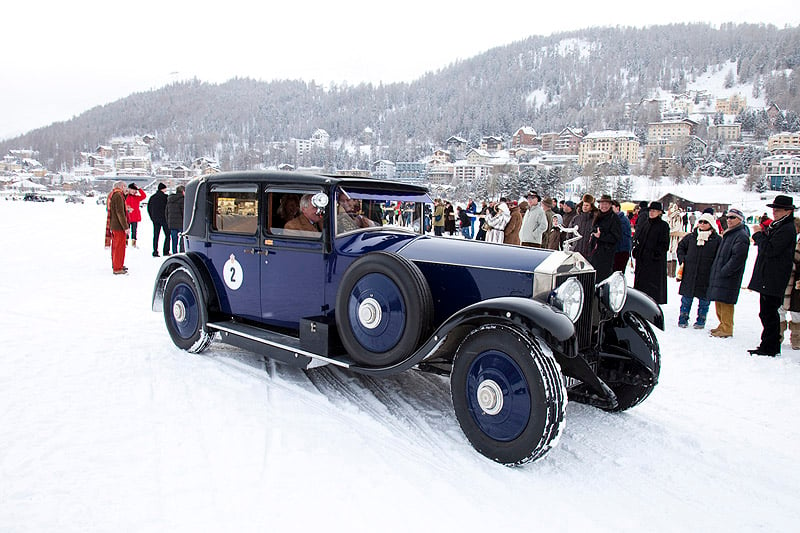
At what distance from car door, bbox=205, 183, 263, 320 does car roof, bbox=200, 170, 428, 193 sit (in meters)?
0.10

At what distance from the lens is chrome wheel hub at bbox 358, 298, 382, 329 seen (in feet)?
13.7

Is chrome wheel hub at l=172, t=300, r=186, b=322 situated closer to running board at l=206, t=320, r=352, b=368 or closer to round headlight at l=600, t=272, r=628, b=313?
running board at l=206, t=320, r=352, b=368

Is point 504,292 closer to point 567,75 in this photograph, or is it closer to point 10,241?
point 10,241

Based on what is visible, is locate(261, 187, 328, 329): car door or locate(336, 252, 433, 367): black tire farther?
locate(261, 187, 328, 329): car door

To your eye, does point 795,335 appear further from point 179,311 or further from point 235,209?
point 179,311

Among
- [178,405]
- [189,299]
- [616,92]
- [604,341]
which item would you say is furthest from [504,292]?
[616,92]

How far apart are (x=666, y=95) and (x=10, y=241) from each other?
18811 cm

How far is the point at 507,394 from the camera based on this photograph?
11.5 ft

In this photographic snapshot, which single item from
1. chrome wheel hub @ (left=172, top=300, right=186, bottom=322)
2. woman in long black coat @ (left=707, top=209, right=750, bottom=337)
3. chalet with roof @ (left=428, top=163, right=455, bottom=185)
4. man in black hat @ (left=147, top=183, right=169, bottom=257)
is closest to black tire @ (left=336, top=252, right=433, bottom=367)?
chrome wheel hub @ (left=172, top=300, right=186, bottom=322)

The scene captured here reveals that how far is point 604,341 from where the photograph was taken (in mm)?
4562

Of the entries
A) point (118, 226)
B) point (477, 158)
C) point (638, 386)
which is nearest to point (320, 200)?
point (638, 386)

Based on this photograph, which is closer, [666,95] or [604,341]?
[604,341]

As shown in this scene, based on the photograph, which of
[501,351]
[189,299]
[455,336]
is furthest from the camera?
[189,299]

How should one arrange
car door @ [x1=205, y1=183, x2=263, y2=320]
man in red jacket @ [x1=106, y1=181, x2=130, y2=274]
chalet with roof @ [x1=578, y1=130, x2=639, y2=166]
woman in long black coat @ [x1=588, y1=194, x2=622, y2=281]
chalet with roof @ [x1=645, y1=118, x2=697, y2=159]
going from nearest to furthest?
car door @ [x1=205, y1=183, x2=263, y2=320], woman in long black coat @ [x1=588, y1=194, x2=622, y2=281], man in red jacket @ [x1=106, y1=181, x2=130, y2=274], chalet with roof @ [x1=645, y1=118, x2=697, y2=159], chalet with roof @ [x1=578, y1=130, x2=639, y2=166]
